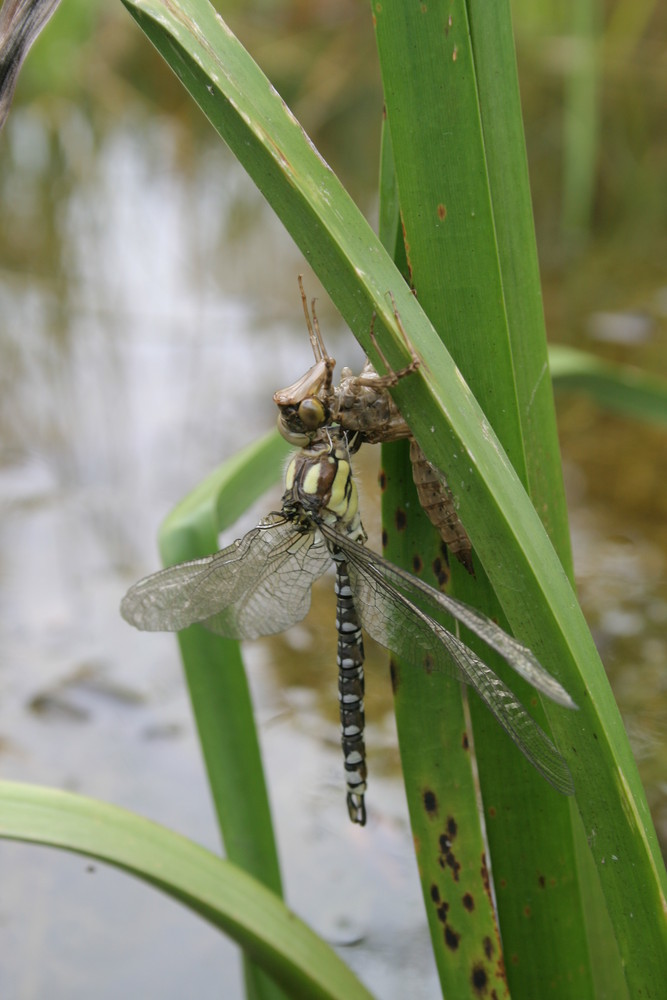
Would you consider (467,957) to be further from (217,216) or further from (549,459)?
(217,216)

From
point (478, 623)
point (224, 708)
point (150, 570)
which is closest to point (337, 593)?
point (224, 708)

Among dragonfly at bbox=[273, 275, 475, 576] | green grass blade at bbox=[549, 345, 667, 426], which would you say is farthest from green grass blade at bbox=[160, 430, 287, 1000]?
green grass blade at bbox=[549, 345, 667, 426]

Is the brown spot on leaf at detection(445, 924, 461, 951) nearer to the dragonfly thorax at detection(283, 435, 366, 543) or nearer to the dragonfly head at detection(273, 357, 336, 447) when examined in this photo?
the dragonfly thorax at detection(283, 435, 366, 543)

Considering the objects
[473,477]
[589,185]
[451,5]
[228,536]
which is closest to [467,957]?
[473,477]

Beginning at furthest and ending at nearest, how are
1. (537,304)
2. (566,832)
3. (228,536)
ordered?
(228,536), (566,832), (537,304)

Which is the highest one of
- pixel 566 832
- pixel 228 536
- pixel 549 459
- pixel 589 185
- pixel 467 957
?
pixel 589 185

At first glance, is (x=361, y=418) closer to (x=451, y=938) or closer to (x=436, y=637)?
(x=436, y=637)

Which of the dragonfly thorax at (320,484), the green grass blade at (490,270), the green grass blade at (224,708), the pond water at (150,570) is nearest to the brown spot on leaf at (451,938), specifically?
the green grass blade at (490,270)
